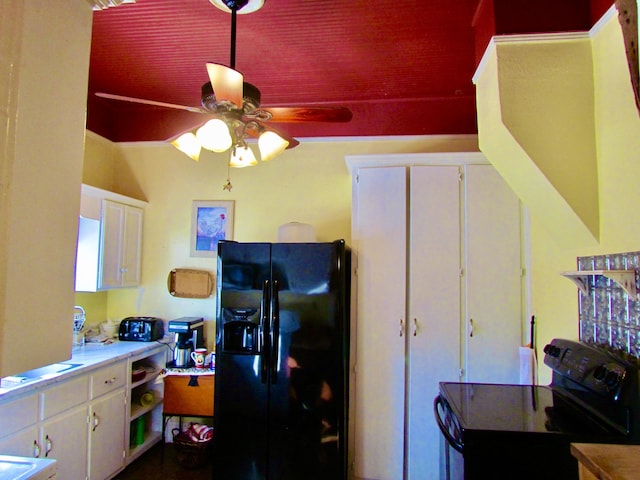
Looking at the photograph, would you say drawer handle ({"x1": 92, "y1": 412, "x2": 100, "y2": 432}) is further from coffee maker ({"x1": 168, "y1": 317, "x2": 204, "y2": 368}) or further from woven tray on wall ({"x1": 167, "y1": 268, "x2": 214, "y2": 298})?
woven tray on wall ({"x1": 167, "y1": 268, "x2": 214, "y2": 298})

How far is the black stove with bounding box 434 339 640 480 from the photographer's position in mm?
1182

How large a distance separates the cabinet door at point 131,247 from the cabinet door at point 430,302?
2358mm

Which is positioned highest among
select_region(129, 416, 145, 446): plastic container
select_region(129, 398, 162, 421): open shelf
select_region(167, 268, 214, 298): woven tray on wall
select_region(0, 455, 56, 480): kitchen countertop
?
select_region(167, 268, 214, 298): woven tray on wall

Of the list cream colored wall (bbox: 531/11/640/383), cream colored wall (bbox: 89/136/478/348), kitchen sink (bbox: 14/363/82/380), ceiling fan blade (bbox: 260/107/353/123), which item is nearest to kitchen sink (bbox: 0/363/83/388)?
A: kitchen sink (bbox: 14/363/82/380)

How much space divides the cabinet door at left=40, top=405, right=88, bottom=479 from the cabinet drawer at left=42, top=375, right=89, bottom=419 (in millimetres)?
41

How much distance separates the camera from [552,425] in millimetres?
1270

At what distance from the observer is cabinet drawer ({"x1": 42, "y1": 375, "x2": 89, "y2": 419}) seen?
6.76 ft

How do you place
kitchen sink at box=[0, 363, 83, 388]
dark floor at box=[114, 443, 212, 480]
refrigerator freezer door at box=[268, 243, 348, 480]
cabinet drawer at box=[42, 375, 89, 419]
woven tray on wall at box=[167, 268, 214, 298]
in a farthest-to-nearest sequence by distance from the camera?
1. woven tray on wall at box=[167, 268, 214, 298]
2. dark floor at box=[114, 443, 212, 480]
3. refrigerator freezer door at box=[268, 243, 348, 480]
4. cabinet drawer at box=[42, 375, 89, 419]
5. kitchen sink at box=[0, 363, 83, 388]

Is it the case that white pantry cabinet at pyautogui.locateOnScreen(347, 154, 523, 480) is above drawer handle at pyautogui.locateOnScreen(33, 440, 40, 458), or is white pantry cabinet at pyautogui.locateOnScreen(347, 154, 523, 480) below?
above

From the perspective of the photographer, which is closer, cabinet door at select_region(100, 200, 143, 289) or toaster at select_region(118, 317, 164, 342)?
cabinet door at select_region(100, 200, 143, 289)

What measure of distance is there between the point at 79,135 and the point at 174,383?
2.69m

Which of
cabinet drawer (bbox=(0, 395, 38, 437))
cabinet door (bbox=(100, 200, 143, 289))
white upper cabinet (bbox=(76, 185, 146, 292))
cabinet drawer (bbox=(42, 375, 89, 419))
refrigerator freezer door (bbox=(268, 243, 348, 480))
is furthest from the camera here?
cabinet door (bbox=(100, 200, 143, 289))

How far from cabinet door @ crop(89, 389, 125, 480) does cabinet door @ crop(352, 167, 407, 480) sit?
170 centimetres

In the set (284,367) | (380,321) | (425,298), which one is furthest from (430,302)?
(284,367)
